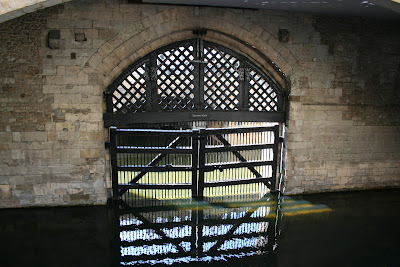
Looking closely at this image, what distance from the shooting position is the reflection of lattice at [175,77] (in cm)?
605

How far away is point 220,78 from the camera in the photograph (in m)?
6.35

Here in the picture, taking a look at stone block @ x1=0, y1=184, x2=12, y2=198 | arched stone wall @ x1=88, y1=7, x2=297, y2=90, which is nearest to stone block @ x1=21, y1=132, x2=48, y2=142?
stone block @ x1=0, y1=184, x2=12, y2=198

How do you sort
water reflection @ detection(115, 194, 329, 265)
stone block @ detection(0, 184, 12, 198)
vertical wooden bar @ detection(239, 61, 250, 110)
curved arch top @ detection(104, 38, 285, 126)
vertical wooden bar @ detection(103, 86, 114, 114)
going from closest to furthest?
water reflection @ detection(115, 194, 329, 265) → stone block @ detection(0, 184, 12, 198) → vertical wooden bar @ detection(103, 86, 114, 114) → curved arch top @ detection(104, 38, 285, 126) → vertical wooden bar @ detection(239, 61, 250, 110)

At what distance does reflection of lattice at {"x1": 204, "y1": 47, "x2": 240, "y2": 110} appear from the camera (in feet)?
20.5

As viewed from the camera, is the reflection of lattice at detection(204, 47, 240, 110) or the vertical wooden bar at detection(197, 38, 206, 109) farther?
the reflection of lattice at detection(204, 47, 240, 110)

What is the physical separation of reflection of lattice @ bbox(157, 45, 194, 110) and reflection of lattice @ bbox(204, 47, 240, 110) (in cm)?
31

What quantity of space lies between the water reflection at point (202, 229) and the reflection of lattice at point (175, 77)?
1.93 metres

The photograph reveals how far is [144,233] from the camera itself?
526 centimetres

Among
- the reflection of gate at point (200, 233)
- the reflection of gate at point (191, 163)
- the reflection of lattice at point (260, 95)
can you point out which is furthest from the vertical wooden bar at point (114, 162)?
the reflection of lattice at point (260, 95)

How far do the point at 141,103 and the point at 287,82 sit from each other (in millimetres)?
2826

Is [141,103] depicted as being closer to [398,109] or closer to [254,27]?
[254,27]

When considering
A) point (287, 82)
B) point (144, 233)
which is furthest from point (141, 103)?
point (287, 82)

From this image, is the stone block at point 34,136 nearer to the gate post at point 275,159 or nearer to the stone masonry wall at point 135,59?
the stone masonry wall at point 135,59

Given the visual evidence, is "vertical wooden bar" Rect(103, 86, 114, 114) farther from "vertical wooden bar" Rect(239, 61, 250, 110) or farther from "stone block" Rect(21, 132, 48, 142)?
"vertical wooden bar" Rect(239, 61, 250, 110)
